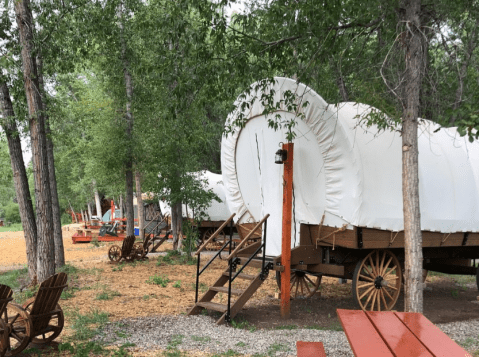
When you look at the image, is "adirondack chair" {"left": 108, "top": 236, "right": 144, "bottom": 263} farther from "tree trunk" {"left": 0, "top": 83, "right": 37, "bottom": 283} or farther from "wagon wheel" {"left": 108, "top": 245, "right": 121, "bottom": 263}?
"tree trunk" {"left": 0, "top": 83, "right": 37, "bottom": 283}

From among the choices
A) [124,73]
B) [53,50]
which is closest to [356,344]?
[53,50]

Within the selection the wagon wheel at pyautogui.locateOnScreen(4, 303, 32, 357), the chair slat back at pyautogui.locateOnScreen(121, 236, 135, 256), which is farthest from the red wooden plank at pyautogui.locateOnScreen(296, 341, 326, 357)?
the chair slat back at pyautogui.locateOnScreen(121, 236, 135, 256)

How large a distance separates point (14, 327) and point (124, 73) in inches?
575

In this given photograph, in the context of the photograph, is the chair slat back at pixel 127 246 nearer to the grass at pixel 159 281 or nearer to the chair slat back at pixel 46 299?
the grass at pixel 159 281

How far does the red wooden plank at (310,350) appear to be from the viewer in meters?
4.44

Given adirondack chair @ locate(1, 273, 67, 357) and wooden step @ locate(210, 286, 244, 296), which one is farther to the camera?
wooden step @ locate(210, 286, 244, 296)

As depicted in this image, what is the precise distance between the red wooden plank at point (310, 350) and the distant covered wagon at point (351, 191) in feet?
11.4

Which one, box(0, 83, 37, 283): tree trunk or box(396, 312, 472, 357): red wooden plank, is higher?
box(0, 83, 37, 283): tree trunk

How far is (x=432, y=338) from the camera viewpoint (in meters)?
3.45

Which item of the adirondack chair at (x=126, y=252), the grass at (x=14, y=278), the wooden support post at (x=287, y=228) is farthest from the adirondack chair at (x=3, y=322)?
the adirondack chair at (x=126, y=252)

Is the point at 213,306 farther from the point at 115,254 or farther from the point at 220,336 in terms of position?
the point at 115,254

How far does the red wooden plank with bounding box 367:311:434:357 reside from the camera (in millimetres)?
3103

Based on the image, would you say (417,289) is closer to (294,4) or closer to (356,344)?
(356,344)

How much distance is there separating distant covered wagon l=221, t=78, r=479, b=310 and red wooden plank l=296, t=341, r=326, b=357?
3.47 meters
